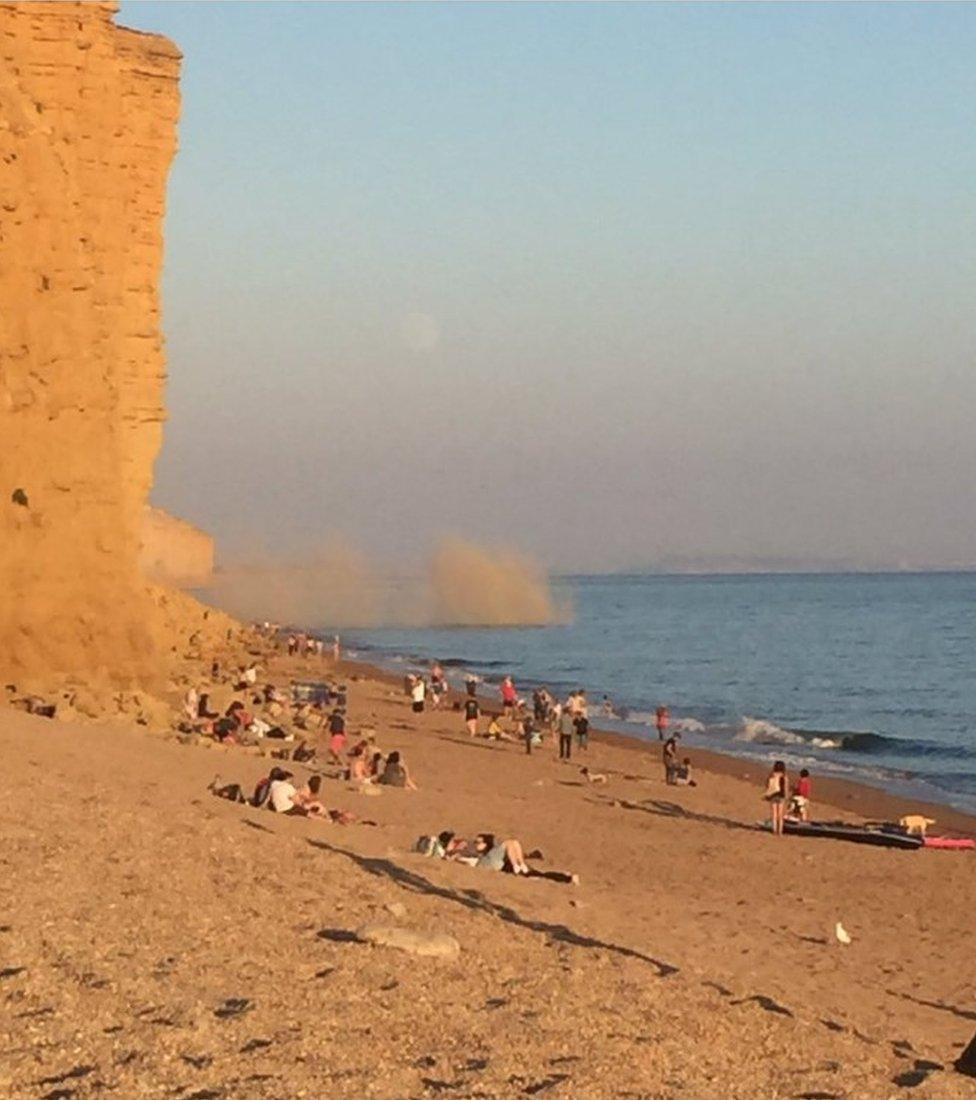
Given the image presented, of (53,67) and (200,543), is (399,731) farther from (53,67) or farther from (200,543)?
(200,543)

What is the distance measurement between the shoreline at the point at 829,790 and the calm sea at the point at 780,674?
0.98m

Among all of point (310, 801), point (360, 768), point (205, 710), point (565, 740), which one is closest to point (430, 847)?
point (310, 801)

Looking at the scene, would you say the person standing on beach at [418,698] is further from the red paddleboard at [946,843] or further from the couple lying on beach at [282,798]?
the couple lying on beach at [282,798]

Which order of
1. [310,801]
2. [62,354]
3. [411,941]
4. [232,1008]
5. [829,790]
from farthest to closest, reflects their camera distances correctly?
[829,790] < [62,354] < [310,801] < [411,941] < [232,1008]

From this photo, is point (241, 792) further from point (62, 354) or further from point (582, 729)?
point (582, 729)

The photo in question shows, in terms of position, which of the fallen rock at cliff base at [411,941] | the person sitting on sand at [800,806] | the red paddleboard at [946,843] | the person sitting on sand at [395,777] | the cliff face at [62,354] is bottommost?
the red paddleboard at [946,843]

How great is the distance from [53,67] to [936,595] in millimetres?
163866

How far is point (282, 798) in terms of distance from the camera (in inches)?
674

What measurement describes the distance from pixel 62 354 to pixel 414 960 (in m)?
18.2

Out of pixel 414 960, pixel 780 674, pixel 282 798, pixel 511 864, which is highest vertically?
pixel 414 960

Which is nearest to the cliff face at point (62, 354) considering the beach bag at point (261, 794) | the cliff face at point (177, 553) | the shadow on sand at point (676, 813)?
the beach bag at point (261, 794)

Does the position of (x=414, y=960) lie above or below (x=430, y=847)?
above

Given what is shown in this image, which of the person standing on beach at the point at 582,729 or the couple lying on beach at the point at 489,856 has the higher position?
the couple lying on beach at the point at 489,856

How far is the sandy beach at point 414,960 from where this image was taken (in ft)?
23.7
